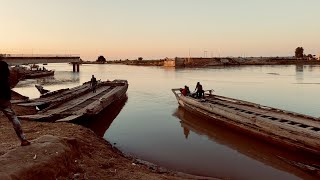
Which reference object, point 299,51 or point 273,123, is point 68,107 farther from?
point 299,51

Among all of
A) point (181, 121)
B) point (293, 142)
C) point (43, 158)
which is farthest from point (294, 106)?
point (43, 158)

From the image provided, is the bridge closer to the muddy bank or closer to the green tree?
the muddy bank

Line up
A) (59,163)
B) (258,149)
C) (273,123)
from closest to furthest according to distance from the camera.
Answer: (59,163) < (273,123) < (258,149)

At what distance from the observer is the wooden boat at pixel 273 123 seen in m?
13.5

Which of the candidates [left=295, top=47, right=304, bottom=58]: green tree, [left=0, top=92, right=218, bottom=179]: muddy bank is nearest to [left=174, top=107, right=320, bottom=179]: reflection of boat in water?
[left=0, top=92, right=218, bottom=179]: muddy bank

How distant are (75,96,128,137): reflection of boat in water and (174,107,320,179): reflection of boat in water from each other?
5.24 meters

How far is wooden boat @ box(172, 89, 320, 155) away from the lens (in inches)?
530

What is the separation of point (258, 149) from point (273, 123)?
1.46 metres

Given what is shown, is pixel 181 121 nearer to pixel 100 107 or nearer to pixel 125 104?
pixel 100 107

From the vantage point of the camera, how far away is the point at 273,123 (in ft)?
50.6

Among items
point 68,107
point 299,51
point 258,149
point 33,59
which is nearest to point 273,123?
point 258,149

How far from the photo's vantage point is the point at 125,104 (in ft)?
106

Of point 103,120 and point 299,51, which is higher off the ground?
point 299,51

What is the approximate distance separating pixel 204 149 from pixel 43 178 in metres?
10.2
